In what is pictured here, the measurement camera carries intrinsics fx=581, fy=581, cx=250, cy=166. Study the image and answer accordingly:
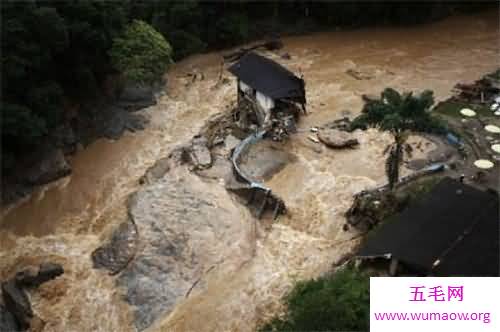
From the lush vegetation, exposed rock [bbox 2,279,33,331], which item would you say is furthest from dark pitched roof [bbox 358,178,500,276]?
exposed rock [bbox 2,279,33,331]

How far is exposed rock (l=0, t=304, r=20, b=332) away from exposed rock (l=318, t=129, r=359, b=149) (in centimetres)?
1672

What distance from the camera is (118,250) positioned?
24781 millimetres

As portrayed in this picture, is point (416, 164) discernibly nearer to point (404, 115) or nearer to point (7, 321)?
point (404, 115)

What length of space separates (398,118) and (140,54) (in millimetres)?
16714

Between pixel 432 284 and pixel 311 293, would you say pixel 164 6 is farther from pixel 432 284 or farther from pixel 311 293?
pixel 432 284

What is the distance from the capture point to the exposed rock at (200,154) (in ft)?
97.0

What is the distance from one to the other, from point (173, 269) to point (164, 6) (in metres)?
22.8

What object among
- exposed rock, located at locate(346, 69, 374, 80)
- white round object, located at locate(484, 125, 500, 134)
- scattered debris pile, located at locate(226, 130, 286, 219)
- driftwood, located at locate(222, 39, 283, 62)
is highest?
driftwood, located at locate(222, 39, 283, 62)

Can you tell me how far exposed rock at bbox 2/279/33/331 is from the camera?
71.8ft

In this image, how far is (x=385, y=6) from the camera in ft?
149

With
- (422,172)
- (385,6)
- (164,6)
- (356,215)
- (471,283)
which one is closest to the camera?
(471,283)

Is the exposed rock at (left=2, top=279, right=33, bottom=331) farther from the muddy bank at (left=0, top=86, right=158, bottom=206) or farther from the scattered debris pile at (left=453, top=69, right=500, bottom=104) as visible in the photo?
the scattered debris pile at (left=453, top=69, right=500, bottom=104)

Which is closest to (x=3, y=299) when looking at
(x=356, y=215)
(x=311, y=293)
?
(x=311, y=293)

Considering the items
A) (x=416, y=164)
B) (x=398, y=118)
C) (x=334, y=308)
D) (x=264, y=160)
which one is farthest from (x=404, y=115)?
(x=334, y=308)
